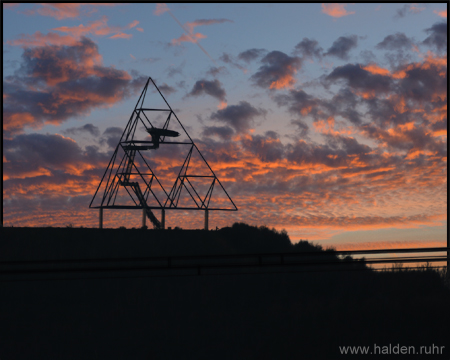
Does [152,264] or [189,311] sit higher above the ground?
[152,264]

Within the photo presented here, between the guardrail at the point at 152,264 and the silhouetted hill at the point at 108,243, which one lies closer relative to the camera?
the guardrail at the point at 152,264

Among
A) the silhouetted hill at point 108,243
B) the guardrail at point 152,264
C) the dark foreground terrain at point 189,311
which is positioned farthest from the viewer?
the silhouetted hill at point 108,243

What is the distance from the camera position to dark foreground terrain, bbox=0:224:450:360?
30.2 metres

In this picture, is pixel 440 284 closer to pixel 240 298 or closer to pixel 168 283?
pixel 240 298

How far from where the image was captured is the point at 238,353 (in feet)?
116

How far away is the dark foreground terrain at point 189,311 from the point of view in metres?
30.2

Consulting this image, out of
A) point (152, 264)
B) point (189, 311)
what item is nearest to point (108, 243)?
point (152, 264)

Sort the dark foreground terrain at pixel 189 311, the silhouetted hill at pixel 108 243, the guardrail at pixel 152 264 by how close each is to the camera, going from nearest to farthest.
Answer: the guardrail at pixel 152 264 → the dark foreground terrain at pixel 189 311 → the silhouetted hill at pixel 108 243

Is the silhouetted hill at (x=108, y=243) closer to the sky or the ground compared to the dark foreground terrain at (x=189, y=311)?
closer to the sky

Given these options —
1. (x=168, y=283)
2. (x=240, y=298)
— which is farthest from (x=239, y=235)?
(x=168, y=283)

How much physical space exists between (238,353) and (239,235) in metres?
16.1

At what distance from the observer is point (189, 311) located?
3616 centimetres

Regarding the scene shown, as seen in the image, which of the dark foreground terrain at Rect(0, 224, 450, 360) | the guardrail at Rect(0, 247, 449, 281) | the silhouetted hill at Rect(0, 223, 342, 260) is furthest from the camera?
the silhouetted hill at Rect(0, 223, 342, 260)

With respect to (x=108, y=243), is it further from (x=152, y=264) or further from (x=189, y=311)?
(x=189, y=311)
